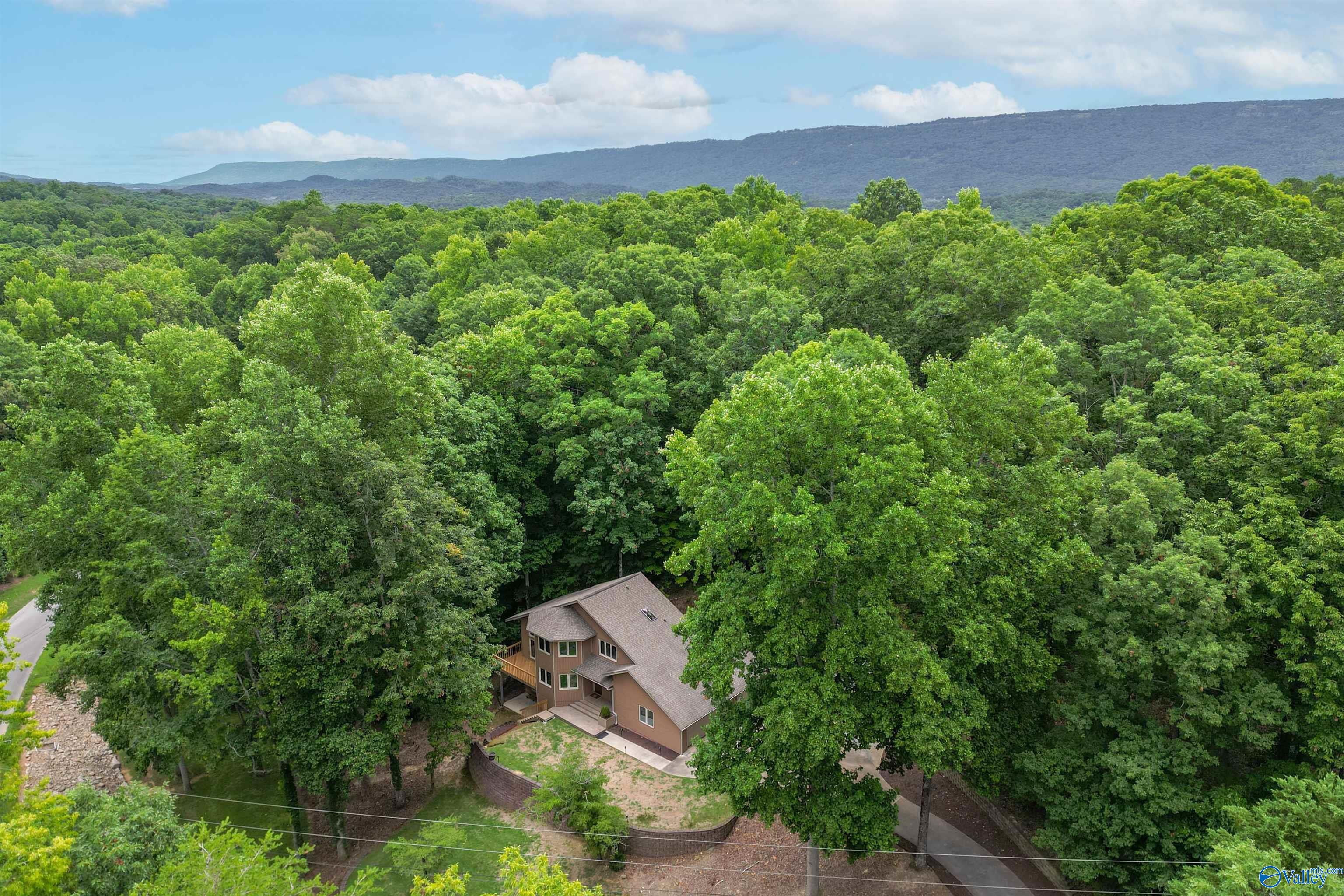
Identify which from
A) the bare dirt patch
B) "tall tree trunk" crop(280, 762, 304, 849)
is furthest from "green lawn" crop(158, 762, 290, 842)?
the bare dirt patch

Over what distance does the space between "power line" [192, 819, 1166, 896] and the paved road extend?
52.2ft

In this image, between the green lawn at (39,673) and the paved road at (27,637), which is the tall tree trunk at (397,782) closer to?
the green lawn at (39,673)

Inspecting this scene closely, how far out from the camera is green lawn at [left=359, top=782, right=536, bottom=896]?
63.1 ft

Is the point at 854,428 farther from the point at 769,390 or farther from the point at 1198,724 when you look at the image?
the point at 1198,724

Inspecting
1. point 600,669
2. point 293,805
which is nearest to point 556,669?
point 600,669

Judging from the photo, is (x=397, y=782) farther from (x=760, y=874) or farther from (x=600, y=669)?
(x=760, y=874)

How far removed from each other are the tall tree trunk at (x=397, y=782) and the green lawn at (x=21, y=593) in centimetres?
2437

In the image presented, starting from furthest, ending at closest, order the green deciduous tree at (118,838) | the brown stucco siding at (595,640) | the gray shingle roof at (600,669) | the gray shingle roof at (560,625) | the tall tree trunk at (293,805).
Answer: the gray shingle roof at (560,625)
the brown stucco siding at (595,640)
the gray shingle roof at (600,669)
the tall tree trunk at (293,805)
the green deciduous tree at (118,838)

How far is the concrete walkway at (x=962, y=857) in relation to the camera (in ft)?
60.7

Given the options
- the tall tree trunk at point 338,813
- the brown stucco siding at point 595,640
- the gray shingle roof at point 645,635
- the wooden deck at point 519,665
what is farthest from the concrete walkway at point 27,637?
the brown stucco siding at point 595,640

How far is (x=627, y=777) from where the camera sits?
23266mm

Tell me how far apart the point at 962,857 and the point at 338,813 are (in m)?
18.2

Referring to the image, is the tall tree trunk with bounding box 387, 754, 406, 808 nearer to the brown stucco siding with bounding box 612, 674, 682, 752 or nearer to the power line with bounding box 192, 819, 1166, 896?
the power line with bounding box 192, 819, 1166, 896

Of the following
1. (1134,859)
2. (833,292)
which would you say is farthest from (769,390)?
(833,292)
